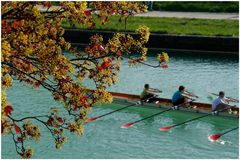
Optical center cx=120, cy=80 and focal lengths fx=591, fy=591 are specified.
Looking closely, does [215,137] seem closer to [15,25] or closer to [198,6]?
[15,25]

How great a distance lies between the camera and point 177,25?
31172 millimetres

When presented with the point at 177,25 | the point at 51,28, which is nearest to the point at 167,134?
the point at 51,28

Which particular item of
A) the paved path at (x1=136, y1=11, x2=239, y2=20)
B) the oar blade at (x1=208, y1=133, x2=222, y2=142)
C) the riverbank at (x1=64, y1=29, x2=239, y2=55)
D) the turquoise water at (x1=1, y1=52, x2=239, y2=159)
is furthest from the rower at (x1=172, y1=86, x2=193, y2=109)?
the paved path at (x1=136, y1=11, x2=239, y2=20)

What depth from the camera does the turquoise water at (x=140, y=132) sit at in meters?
15.7

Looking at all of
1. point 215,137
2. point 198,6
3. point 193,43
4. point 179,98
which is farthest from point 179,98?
point 198,6

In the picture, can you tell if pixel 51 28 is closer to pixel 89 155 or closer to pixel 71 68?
pixel 71 68

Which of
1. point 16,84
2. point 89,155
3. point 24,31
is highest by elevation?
point 24,31

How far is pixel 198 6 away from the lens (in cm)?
3600

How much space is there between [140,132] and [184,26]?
14280 mm

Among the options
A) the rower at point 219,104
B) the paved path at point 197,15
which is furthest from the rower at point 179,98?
the paved path at point 197,15

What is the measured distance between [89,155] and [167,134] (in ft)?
9.17

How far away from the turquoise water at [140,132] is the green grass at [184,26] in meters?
5.60

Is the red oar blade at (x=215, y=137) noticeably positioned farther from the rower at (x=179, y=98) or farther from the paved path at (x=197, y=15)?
the paved path at (x=197, y=15)

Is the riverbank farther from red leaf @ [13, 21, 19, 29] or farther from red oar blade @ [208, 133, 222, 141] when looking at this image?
red leaf @ [13, 21, 19, 29]
